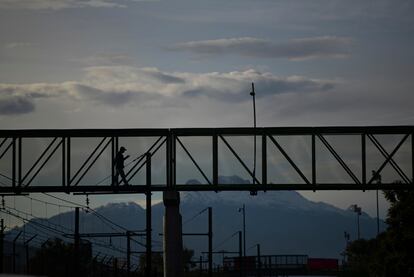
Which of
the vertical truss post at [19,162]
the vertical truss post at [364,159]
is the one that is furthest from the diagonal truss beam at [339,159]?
the vertical truss post at [19,162]

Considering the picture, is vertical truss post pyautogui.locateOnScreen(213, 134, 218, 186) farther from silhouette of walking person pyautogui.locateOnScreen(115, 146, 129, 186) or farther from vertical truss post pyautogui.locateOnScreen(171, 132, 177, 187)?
silhouette of walking person pyautogui.locateOnScreen(115, 146, 129, 186)

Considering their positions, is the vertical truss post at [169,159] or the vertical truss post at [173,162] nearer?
the vertical truss post at [173,162]

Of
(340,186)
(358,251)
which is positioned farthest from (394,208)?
(358,251)

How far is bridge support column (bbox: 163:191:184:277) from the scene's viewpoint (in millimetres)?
47656

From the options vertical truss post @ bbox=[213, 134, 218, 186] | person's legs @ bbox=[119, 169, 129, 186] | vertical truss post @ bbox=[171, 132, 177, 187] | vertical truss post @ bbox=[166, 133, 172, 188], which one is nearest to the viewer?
vertical truss post @ bbox=[213, 134, 218, 186]

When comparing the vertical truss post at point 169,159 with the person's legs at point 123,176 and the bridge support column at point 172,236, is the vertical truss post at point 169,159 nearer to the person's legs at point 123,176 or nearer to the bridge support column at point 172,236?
the bridge support column at point 172,236

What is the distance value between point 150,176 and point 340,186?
9140 mm

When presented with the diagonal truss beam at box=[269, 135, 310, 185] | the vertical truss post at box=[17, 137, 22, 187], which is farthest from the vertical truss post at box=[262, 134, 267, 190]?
the vertical truss post at box=[17, 137, 22, 187]

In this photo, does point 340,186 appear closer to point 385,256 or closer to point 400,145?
point 400,145

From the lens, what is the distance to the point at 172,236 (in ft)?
156

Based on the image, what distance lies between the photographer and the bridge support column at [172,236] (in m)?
47.7

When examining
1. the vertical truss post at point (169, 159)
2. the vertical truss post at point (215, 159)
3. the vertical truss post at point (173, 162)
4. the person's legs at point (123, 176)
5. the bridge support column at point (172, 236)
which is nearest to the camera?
the vertical truss post at point (215, 159)

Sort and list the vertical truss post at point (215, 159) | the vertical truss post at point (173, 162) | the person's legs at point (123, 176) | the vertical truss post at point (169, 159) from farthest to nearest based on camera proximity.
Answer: the person's legs at point (123, 176)
the vertical truss post at point (169, 159)
the vertical truss post at point (173, 162)
the vertical truss post at point (215, 159)

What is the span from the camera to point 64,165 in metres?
47.6
